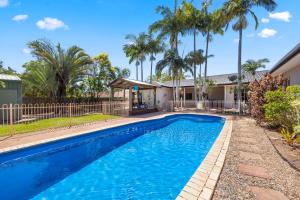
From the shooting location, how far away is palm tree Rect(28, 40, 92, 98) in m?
15.8

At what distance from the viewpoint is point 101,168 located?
214 inches

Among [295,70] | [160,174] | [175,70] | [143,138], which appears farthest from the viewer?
[175,70]

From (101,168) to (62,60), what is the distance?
1472 cm

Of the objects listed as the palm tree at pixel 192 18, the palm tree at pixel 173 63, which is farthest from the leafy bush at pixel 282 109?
the palm tree at pixel 192 18

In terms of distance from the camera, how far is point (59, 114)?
12.8m

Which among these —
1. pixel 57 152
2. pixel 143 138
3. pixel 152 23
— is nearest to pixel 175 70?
pixel 152 23

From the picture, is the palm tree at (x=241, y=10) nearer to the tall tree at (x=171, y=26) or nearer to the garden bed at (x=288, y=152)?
the tall tree at (x=171, y=26)

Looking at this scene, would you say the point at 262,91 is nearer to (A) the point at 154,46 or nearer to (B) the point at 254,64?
(B) the point at 254,64

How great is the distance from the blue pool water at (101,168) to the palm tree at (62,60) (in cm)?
1105

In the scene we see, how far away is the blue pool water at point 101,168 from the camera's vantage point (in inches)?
161

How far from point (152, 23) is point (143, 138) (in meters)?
17.4

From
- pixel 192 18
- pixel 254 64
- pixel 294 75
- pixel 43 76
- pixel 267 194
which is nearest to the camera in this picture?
pixel 267 194

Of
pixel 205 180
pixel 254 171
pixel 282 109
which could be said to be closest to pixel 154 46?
pixel 282 109

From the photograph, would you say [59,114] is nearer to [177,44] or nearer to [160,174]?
[160,174]
